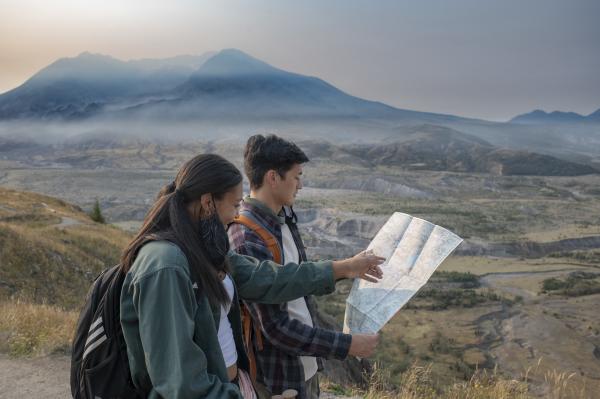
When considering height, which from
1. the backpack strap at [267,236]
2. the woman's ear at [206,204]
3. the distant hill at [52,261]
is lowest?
the distant hill at [52,261]

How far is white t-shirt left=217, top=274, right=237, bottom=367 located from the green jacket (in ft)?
0.64

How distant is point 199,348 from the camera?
1583mm

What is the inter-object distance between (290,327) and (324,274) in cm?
29

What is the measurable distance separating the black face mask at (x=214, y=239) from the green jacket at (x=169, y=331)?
0.16 meters

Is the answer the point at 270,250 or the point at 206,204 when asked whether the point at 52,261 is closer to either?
the point at 270,250

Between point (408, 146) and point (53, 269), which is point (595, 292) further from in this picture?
point (408, 146)

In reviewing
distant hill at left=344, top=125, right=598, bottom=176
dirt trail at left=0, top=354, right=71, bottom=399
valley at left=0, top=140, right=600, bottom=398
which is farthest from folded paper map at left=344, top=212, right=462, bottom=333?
distant hill at left=344, top=125, right=598, bottom=176

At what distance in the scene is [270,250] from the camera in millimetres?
2439

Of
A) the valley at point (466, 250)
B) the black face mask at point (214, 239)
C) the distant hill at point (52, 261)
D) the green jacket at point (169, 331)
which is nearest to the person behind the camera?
the green jacket at point (169, 331)

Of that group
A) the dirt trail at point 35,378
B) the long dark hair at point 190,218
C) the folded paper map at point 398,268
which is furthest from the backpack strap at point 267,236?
the dirt trail at point 35,378

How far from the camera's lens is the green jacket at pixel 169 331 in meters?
1.54

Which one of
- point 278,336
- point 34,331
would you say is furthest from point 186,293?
point 34,331

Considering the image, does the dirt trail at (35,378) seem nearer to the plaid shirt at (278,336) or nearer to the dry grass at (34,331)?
the dry grass at (34,331)

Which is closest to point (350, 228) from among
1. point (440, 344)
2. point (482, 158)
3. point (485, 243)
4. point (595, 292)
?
point (485, 243)
